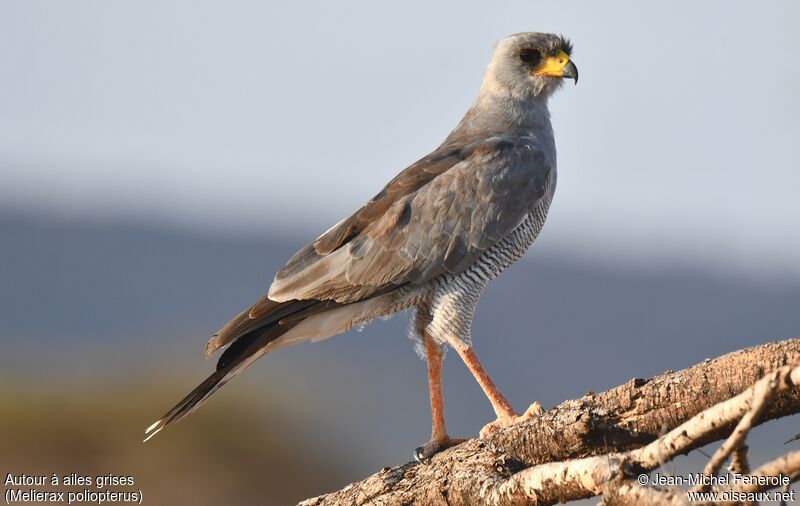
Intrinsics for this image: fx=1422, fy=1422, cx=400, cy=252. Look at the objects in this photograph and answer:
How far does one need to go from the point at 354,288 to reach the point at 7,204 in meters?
109

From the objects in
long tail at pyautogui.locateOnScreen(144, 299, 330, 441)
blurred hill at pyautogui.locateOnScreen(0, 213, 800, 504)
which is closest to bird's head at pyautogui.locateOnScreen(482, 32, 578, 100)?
blurred hill at pyautogui.locateOnScreen(0, 213, 800, 504)

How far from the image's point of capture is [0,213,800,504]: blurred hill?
75.5ft

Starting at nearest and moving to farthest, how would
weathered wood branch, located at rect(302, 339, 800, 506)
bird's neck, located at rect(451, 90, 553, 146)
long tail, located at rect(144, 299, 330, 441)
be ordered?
weathered wood branch, located at rect(302, 339, 800, 506)
long tail, located at rect(144, 299, 330, 441)
bird's neck, located at rect(451, 90, 553, 146)

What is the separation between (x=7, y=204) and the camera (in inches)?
4461

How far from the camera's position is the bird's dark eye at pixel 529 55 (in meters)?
10.8

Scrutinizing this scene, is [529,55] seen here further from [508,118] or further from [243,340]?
[243,340]

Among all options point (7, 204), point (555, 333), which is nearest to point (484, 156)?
point (555, 333)

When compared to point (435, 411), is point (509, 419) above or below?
below

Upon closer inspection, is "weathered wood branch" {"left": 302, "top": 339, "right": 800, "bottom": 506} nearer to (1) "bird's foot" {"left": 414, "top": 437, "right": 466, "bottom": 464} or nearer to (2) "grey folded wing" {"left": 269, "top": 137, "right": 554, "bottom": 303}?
(1) "bird's foot" {"left": 414, "top": 437, "right": 466, "bottom": 464}

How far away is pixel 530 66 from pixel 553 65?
0.19 m

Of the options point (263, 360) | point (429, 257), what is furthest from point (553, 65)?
point (263, 360)

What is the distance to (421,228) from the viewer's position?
31.1 ft

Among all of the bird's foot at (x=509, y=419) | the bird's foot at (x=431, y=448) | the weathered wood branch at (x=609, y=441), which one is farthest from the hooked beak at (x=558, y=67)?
the weathered wood branch at (x=609, y=441)

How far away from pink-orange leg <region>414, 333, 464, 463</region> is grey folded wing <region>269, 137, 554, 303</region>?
57cm
